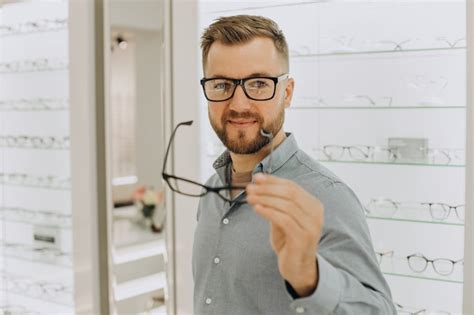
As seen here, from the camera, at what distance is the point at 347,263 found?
131 centimetres

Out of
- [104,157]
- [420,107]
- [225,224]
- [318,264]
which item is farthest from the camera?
[104,157]

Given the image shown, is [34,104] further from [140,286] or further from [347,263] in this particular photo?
[347,263]

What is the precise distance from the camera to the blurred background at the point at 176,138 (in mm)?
1906

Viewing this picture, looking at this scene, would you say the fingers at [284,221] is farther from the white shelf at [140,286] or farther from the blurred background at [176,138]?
the white shelf at [140,286]

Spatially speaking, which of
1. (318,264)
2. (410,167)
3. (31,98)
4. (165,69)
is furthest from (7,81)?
A: (318,264)

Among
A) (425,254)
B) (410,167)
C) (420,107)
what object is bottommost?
(425,254)

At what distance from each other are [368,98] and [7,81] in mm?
1883

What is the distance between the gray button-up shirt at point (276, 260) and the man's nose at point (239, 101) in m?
0.15

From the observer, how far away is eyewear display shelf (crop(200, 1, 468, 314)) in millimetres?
1880

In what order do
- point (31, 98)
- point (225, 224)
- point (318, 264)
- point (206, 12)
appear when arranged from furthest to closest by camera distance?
point (31, 98)
point (206, 12)
point (225, 224)
point (318, 264)

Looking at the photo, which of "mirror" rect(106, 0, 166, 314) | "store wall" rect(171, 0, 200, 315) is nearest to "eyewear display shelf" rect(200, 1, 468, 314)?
"store wall" rect(171, 0, 200, 315)

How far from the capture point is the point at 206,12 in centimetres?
219

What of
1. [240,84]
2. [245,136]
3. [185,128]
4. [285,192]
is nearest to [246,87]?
[240,84]

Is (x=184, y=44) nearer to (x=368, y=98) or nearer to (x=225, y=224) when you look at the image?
(x=368, y=98)
